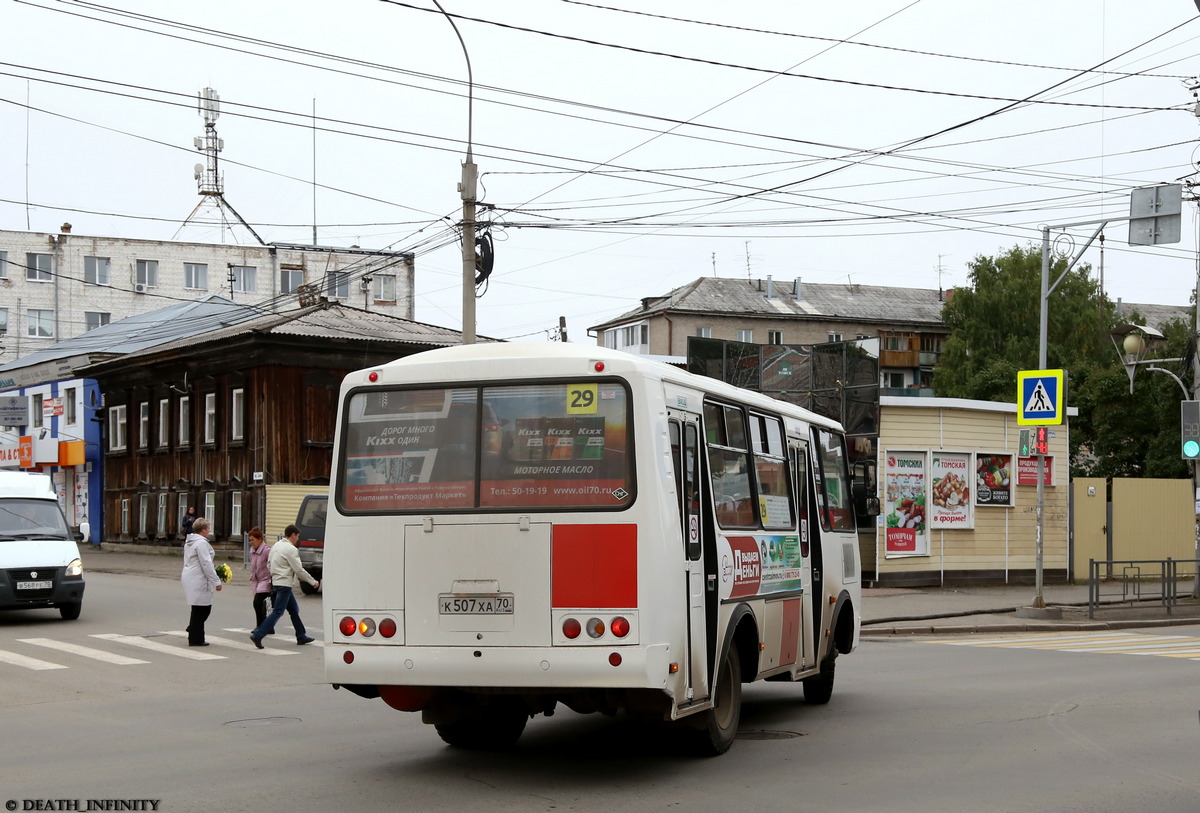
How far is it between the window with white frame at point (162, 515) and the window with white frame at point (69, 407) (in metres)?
9.06

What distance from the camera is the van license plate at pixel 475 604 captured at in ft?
29.3

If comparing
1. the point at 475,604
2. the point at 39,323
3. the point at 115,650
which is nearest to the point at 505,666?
the point at 475,604

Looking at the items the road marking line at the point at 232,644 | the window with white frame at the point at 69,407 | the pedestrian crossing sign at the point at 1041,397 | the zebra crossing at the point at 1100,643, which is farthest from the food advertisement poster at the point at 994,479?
the window with white frame at the point at 69,407

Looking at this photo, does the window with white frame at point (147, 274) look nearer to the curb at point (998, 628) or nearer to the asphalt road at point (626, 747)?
the curb at point (998, 628)

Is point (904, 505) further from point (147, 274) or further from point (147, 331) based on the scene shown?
point (147, 274)

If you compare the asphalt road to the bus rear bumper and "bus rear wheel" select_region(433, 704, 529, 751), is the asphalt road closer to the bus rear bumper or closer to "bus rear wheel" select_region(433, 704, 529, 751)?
"bus rear wheel" select_region(433, 704, 529, 751)

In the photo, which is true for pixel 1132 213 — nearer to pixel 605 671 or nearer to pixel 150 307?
pixel 605 671

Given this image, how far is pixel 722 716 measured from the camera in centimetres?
1011

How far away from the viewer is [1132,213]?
914 inches

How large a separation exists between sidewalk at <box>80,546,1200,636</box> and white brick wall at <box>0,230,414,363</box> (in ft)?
165

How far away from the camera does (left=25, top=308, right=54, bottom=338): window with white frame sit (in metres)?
80.4

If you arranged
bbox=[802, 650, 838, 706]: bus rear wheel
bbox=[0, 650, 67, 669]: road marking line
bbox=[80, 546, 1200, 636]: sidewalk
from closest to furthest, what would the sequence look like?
1. bbox=[802, 650, 838, 706]: bus rear wheel
2. bbox=[0, 650, 67, 669]: road marking line
3. bbox=[80, 546, 1200, 636]: sidewalk

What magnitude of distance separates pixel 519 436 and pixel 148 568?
32627mm

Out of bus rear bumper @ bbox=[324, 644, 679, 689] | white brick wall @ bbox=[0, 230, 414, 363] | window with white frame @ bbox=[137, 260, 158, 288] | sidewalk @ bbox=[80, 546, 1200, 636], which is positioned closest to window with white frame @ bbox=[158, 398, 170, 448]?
sidewalk @ bbox=[80, 546, 1200, 636]
